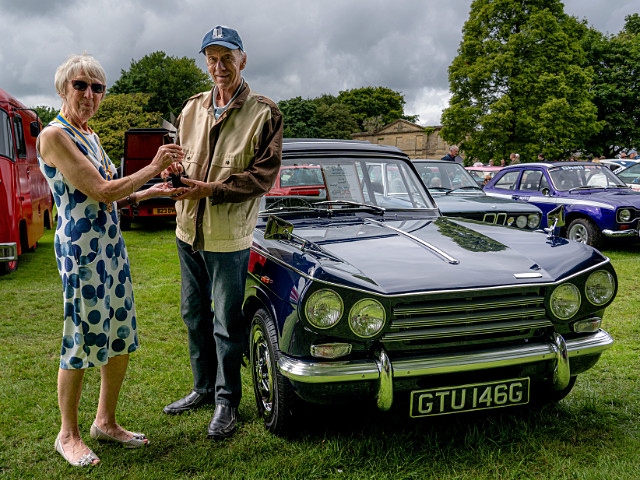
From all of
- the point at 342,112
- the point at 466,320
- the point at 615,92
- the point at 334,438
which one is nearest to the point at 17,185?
the point at 334,438

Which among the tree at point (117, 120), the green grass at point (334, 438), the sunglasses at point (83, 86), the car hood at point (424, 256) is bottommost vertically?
the green grass at point (334, 438)

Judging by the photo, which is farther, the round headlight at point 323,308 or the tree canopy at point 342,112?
the tree canopy at point 342,112

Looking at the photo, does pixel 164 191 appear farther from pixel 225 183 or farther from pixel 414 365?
pixel 414 365

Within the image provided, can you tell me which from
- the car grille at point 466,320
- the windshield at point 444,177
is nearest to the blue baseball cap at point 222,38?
the car grille at point 466,320

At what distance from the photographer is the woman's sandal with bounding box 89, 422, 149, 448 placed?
316 centimetres

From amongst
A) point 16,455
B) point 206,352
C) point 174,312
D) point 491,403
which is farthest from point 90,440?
point 174,312

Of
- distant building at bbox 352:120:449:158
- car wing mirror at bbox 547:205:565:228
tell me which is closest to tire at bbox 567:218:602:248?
car wing mirror at bbox 547:205:565:228

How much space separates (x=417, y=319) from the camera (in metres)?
2.80

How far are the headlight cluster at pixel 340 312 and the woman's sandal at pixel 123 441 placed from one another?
1270mm

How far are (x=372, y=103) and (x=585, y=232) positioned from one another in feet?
277

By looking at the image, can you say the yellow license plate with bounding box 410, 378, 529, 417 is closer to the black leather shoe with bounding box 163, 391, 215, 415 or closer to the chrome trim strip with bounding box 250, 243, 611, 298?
the chrome trim strip with bounding box 250, 243, 611, 298

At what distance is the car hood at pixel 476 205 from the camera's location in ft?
25.3

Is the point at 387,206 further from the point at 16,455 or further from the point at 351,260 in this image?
the point at 16,455

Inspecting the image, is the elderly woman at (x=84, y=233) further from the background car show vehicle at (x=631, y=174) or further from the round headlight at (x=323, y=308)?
the background car show vehicle at (x=631, y=174)
